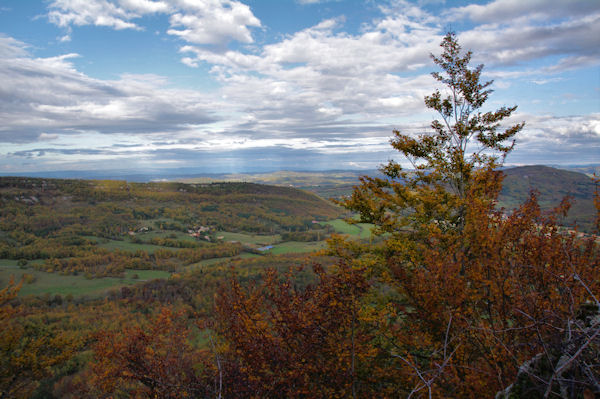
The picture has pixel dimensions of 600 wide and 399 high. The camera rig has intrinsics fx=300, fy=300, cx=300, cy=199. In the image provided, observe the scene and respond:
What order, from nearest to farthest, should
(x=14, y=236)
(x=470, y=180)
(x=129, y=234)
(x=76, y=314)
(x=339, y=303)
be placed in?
(x=339, y=303) → (x=470, y=180) → (x=76, y=314) → (x=14, y=236) → (x=129, y=234)

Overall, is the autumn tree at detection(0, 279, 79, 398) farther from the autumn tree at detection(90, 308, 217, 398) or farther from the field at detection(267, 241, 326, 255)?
the field at detection(267, 241, 326, 255)

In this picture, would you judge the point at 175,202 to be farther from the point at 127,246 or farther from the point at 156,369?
the point at 156,369

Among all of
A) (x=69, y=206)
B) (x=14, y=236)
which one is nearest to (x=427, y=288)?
(x=14, y=236)

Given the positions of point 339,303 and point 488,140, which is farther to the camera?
point 488,140

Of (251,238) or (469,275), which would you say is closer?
(469,275)

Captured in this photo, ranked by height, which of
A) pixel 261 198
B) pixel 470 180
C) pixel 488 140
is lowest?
pixel 261 198

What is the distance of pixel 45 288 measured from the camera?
64.8 metres

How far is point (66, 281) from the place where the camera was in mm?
70438

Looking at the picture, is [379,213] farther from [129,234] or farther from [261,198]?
[261,198]

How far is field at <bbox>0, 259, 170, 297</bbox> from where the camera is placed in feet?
208

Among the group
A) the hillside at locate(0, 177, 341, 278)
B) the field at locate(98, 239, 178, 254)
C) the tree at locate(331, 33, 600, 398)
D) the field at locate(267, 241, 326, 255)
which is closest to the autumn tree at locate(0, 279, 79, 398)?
the tree at locate(331, 33, 600, 398)

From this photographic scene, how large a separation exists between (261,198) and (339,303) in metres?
168

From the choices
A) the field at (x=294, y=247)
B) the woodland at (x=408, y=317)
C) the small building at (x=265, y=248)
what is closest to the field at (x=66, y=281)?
the woodland at (x=408, y=317)

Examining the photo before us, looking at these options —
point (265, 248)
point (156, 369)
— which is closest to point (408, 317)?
point (156, 369)
